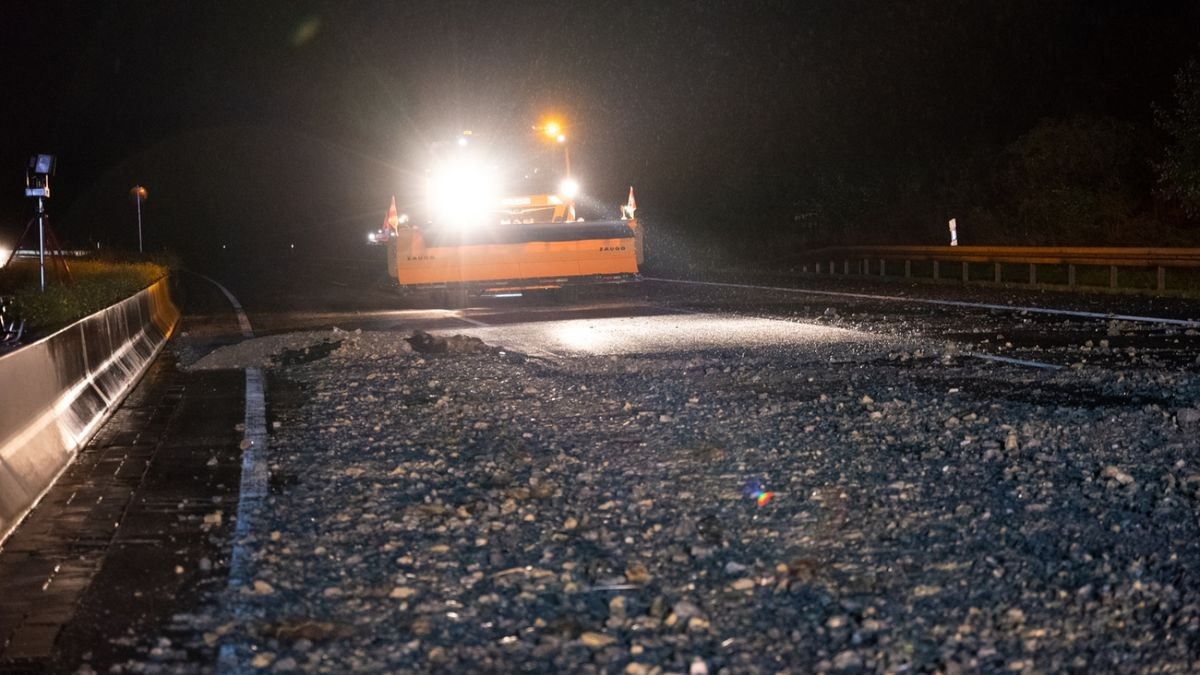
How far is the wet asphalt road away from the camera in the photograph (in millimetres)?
5277

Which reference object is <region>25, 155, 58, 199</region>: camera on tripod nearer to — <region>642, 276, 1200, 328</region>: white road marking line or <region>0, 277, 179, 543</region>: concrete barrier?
<region>0, 277, 179, 543</region>: concrete barrier

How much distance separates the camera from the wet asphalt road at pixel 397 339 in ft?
17.3

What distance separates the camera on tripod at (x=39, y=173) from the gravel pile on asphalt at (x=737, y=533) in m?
13.4

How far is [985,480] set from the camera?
24.5ft

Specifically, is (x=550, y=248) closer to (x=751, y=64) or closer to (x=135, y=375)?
(x=135, y=375)

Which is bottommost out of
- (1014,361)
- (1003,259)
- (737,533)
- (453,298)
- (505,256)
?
(737,533)

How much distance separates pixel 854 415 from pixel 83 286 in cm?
1590

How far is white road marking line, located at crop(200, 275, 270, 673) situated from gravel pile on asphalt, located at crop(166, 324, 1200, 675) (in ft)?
0.25

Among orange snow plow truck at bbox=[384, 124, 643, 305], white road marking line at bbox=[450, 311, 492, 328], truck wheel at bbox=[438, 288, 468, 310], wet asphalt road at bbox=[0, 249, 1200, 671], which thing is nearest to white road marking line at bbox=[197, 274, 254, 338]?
wet asphalt road at bbox=[0, 249, 1200, 671]

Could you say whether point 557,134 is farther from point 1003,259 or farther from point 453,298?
point 1003,259

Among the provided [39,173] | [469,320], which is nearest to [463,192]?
[469,320]

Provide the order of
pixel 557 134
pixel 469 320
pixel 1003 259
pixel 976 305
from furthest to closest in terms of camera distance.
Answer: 1. pixel 557 134
2. pixel 1003 259
3. pixel 976 305
4. pixel 469 320

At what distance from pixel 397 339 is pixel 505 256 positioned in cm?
741

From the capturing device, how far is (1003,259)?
2845cm
